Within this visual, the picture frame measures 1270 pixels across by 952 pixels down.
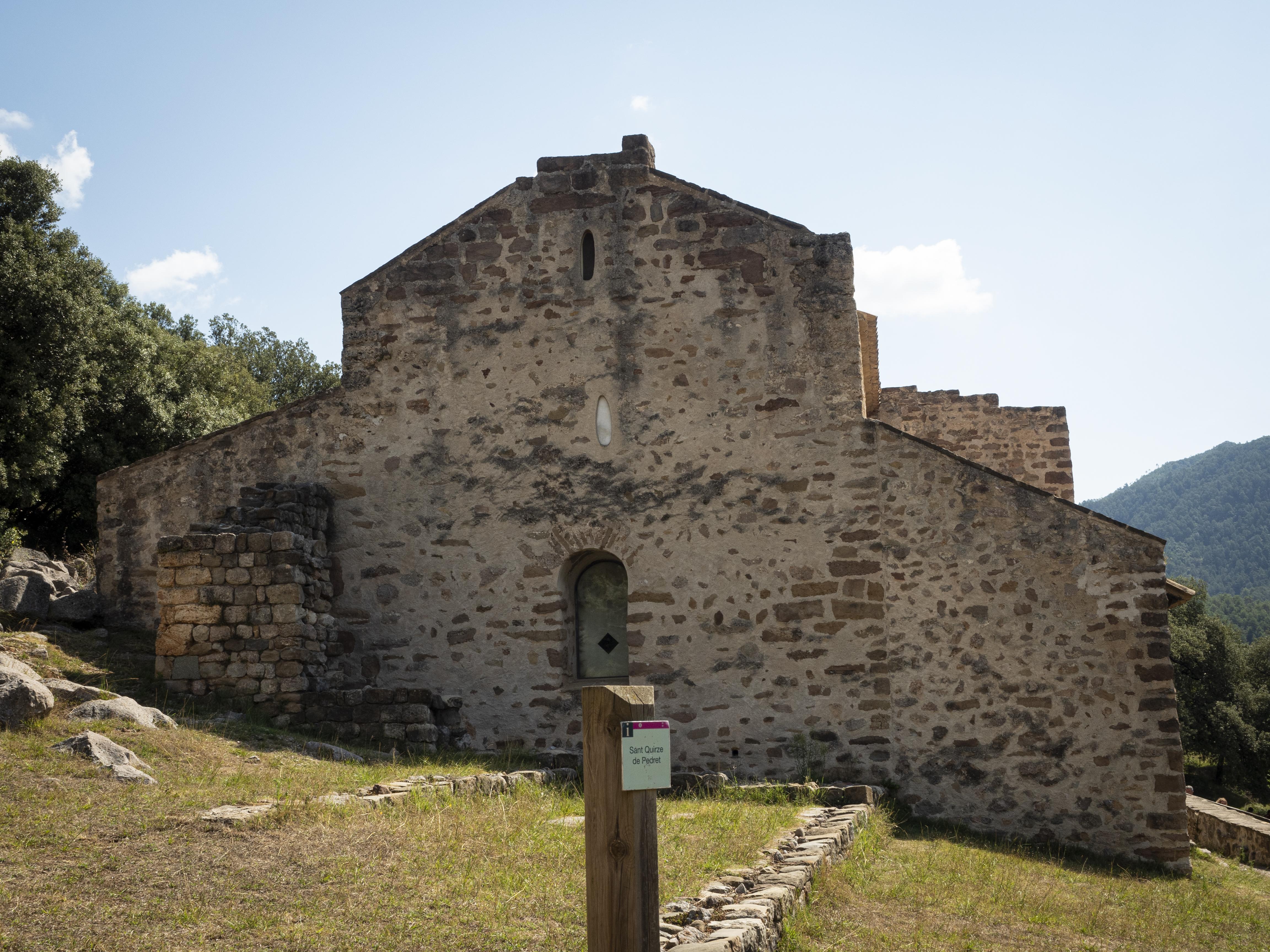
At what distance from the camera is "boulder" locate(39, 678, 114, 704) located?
27.9 feet

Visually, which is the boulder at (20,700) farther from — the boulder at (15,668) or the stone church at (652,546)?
the stone church at (652,546)

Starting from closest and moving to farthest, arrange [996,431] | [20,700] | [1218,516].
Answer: [20,700] < [996,431] < [1218,516]

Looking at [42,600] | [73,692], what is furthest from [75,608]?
[73,692]

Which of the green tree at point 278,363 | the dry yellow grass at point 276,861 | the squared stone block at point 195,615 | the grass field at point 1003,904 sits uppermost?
the green tree at point 278,363

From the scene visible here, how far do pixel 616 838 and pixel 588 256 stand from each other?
9.20 metres

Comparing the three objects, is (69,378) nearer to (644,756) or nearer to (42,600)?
(42,600)

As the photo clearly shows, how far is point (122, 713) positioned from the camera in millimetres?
8273

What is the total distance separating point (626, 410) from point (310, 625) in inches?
168

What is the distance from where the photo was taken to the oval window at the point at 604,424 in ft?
39.4

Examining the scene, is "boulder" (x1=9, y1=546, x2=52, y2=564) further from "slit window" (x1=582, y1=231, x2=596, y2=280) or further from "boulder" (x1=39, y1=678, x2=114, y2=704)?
"slit window" (x1=582, y1=231, x2=596, y2=280)

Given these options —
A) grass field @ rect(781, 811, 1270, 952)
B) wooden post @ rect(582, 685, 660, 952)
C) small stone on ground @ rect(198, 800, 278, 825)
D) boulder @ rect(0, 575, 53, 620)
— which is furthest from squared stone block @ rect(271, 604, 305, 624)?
wooden post @ rect(582, 685, 660, 952)

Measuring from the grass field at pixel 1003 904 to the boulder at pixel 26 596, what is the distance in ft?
31.8

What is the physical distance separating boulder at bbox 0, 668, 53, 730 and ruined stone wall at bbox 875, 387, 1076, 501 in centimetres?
1362

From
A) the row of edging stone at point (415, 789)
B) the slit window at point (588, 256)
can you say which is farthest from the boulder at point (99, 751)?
the slit window at point (588, 256)
